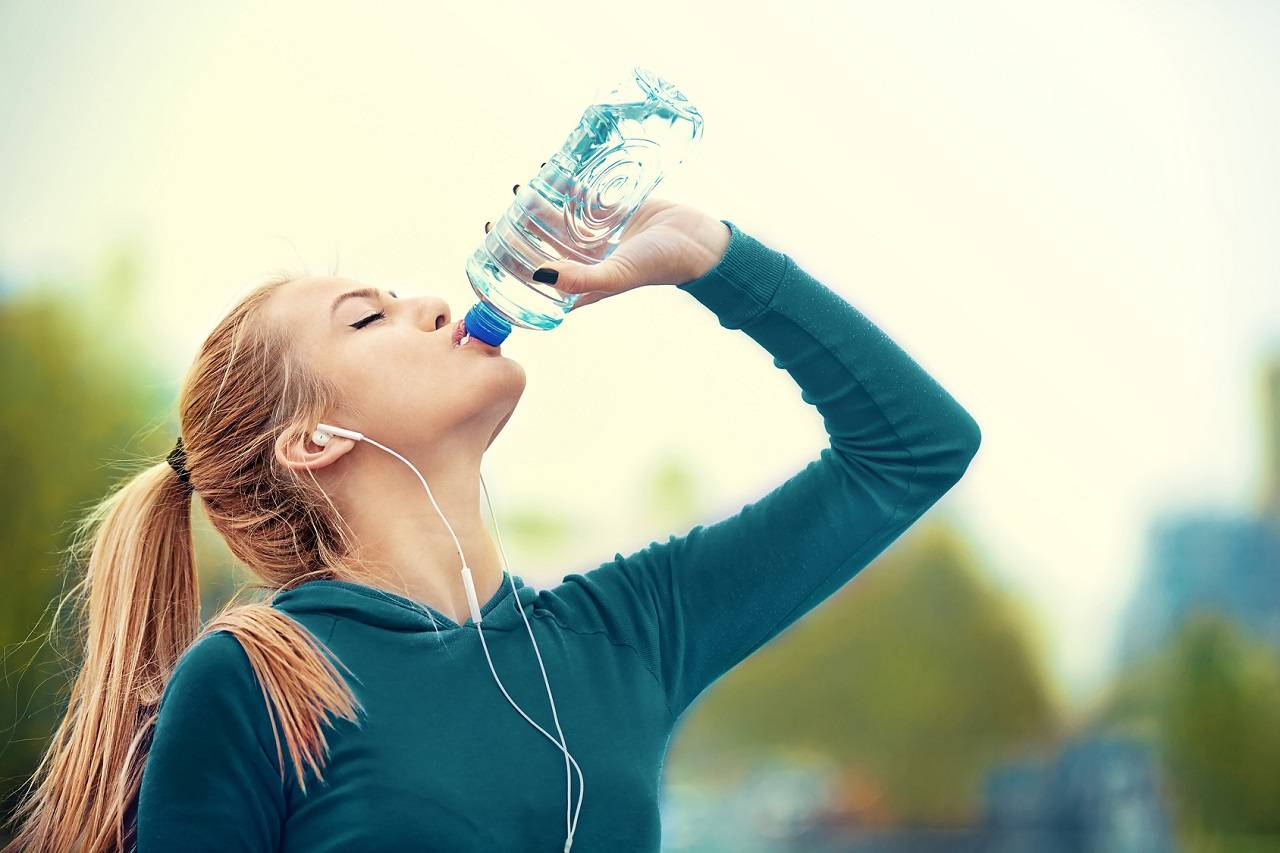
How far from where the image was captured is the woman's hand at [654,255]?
86 centimetres

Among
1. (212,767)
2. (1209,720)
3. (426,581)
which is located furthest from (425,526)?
(1209,720)

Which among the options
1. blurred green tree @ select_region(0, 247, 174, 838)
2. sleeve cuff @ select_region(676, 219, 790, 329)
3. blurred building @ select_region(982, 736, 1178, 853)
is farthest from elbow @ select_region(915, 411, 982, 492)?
blurred building @ select_region(982, 736, 1178, 853)

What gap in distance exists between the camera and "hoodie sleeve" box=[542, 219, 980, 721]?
0.96 metres

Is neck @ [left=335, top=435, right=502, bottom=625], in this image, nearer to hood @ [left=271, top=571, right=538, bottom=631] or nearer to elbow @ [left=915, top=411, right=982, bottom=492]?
hood @ [left=271, top=571, right=538, bottom=631]

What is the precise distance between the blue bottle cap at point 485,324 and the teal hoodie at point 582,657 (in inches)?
6.1

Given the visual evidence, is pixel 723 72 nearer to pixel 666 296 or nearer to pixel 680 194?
pixel 666 296

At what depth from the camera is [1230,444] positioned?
4.52 m

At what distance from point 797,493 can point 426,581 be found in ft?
1.03

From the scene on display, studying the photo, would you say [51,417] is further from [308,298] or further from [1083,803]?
[1083,803]

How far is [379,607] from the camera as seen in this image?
86 centimetres

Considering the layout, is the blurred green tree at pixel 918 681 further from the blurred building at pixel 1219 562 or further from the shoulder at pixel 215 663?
the shoulder at pixel 215 663

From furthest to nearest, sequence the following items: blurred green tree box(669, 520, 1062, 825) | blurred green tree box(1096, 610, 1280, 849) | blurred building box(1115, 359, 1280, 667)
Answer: blurred green tree box(669, 520, 1062, 825) → blurred green tree box(1096, 610, 1280, 849) → blurred building box(1115, 359, 1280, 667)

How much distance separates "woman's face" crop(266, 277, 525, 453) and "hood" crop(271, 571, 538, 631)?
0.39 ft

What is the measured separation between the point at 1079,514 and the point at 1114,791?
124 cm
